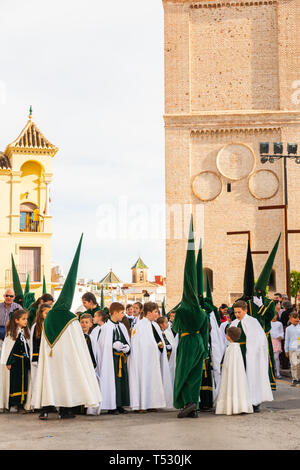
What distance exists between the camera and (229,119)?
112 feet

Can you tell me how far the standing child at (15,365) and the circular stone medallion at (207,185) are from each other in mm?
25601

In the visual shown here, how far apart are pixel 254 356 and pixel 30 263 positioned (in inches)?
1170

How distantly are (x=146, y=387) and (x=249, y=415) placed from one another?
1.55 metres

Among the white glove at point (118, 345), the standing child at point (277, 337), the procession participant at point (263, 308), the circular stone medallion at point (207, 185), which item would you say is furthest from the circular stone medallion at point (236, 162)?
the white glove at point (118, 345)

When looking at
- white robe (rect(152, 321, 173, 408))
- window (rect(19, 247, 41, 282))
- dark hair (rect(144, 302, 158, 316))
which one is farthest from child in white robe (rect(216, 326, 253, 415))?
window (rect(19, 247, 41, 282))

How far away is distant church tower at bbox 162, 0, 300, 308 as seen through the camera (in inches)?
1320

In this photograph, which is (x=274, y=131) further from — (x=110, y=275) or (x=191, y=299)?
(x=110, y=275)

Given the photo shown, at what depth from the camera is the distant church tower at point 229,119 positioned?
110 ft

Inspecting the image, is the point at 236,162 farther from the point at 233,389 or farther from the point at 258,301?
the point at 233,389

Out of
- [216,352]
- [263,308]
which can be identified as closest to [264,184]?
[263,308]

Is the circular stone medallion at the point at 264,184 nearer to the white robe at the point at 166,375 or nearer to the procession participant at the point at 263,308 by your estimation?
the procession participant at the point at 263,308

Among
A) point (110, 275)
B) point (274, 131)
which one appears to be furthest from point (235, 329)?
point (110, 275)

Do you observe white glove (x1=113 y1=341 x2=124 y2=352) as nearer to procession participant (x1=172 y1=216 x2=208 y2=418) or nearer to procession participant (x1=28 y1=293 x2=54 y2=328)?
procession participant (x1=172 y1=216 x2=208 y2=418)

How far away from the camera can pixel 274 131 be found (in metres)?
34.3
